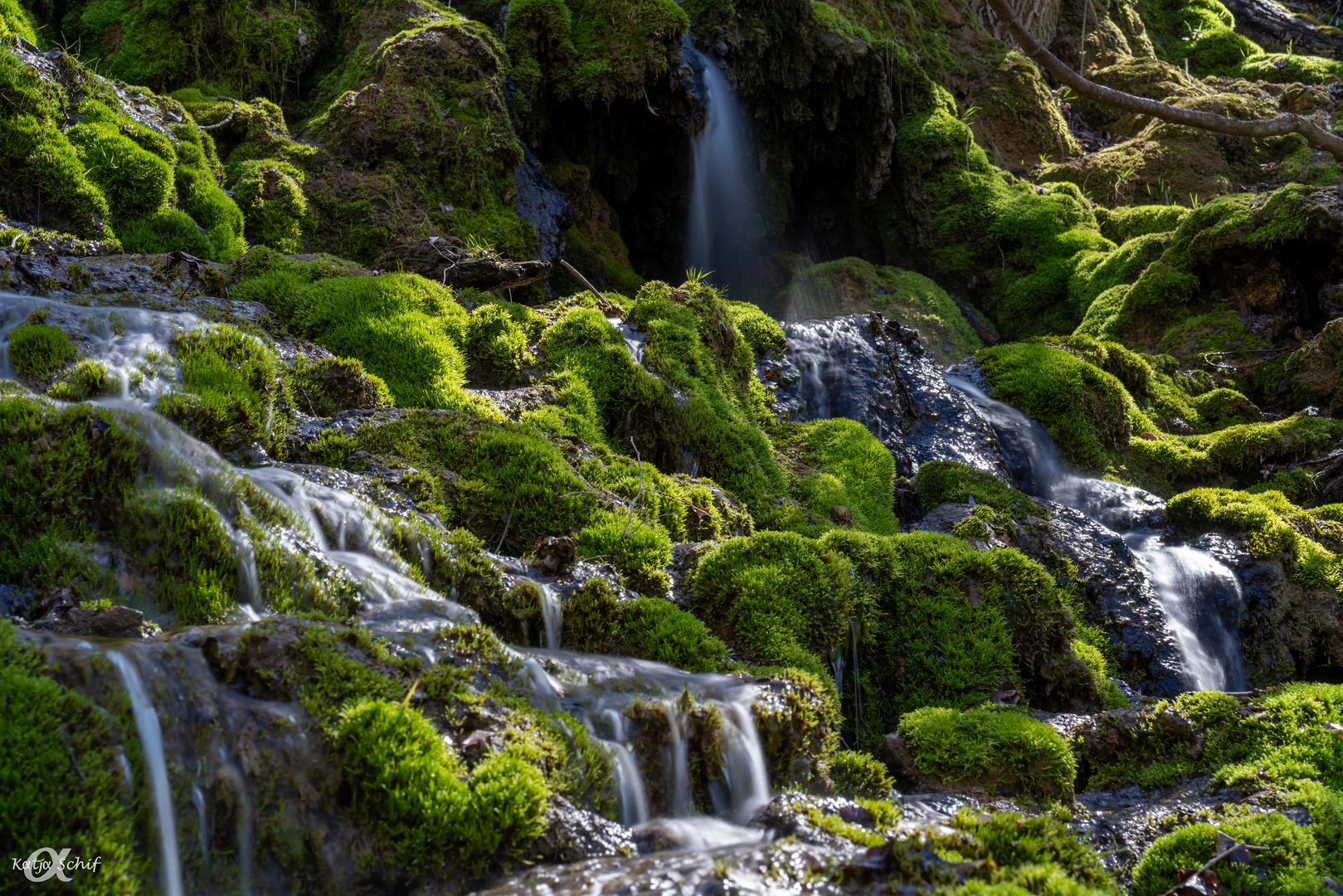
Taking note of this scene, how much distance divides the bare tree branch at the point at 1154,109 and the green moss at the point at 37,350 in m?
6.10

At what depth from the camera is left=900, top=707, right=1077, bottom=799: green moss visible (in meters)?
4.12

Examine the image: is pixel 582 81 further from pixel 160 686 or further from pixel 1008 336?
pixel 160 686

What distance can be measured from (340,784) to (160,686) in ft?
1.96

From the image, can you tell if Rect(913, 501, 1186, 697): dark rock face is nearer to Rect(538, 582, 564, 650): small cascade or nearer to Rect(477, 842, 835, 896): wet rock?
Rect(538, 582, 564, 650): small cascade

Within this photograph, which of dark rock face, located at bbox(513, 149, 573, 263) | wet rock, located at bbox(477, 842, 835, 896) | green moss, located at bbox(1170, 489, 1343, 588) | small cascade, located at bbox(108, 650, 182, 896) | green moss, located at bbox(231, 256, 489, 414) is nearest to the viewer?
small cascade, located at bbox(108, 650, 182, 896)

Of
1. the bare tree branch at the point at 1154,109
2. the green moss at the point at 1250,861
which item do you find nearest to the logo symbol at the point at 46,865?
the green moss at the point at 1250,861

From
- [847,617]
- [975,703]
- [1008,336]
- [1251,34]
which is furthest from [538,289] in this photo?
[1251,34]

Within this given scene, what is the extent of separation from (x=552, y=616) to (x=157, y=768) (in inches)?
80.0

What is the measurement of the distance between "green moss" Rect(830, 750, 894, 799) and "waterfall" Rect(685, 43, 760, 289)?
37.2 feet

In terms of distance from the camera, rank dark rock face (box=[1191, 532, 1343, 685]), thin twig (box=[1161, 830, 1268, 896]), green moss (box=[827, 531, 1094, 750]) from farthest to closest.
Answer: dark rock face (box=[1191, 532, 1343, 685]), green moss (box=[827, 531, 1094, 750]), thin twig (box=[1161, 830, 1268, 896])

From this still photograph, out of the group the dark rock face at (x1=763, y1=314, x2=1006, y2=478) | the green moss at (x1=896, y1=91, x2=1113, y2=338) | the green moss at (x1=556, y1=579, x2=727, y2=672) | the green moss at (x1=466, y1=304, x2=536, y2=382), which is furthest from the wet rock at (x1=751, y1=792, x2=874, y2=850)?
the green moss at (x1=896, y1=91, x2=1113, y2=338)

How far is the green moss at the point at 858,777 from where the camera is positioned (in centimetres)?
365

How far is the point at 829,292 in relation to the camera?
14.6 m

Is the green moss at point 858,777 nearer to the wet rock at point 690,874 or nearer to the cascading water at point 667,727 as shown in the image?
the cascading water at point 667,727
